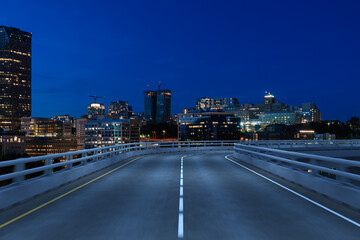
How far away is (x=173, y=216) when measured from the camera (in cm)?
765

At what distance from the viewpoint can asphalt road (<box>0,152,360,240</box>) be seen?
20.6ft

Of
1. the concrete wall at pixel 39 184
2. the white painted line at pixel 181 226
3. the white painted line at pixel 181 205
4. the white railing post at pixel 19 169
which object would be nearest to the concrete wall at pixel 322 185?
the white painted line at pixel 181 205

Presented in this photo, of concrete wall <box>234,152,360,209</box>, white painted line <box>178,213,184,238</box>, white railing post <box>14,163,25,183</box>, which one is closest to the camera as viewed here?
white painted line <box>178,213,184,238</box>

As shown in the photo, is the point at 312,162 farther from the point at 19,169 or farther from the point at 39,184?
the point at 19,169

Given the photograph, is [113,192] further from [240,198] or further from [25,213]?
[240,198]

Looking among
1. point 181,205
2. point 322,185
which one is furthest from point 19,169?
point 322,185

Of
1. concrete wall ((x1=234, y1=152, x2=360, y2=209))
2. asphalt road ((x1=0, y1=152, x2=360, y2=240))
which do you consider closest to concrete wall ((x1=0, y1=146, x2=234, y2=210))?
asphalt road ((x1=0, y1=152, x2=360, y2=240))

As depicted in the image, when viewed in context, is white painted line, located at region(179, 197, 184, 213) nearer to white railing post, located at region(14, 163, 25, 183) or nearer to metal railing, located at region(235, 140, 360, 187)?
metal railing, located at region(235, 140, 360, 187)

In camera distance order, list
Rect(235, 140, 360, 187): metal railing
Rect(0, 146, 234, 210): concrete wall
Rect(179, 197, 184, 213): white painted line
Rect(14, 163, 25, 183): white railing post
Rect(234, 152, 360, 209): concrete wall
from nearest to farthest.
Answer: Rect(179, 197, 184, 213): white painted line, Rect(234, 152, 360, 209): concrete wall, Rect(0, 146, 234, 210): concrete wall, Rect(235, 140, 360, 187): metal railing, Rect(14, 163, 25, 183): white railing post

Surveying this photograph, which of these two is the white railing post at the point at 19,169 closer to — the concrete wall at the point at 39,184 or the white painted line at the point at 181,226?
the concrete wall at the point at 39,184

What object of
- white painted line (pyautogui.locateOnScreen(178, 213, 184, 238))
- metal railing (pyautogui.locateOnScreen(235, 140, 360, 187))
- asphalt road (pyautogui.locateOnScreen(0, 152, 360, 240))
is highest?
metal railing (pyautogui.locateOnScreen(235, 140, 360, 187))

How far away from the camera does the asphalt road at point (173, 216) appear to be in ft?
20.6

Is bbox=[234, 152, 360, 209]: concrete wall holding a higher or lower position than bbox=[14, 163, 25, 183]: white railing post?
lower

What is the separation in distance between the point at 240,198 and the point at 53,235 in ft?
18.3
